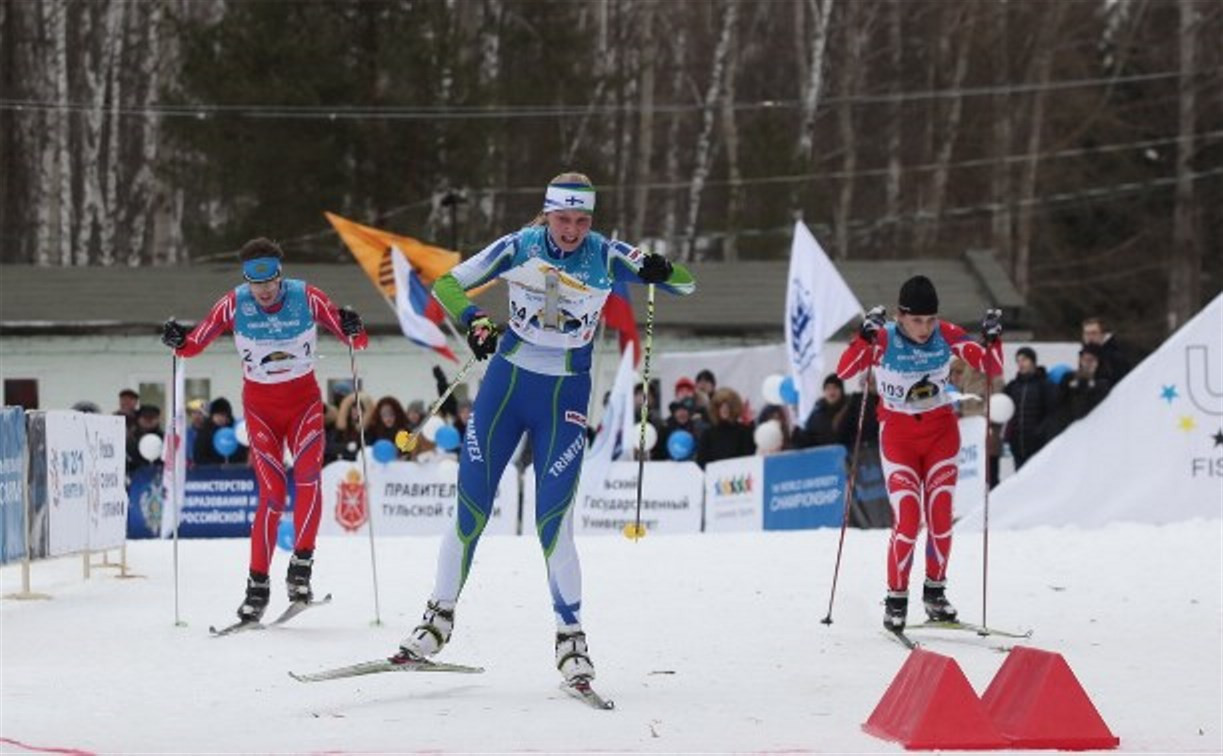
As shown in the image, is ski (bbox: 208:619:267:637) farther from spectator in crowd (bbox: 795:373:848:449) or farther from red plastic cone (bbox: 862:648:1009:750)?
spectator in crowd (bbox: 795:373:848:449)

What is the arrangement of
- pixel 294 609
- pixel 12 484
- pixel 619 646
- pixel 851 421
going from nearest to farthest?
pixel 619 646 → pixel 294 609 → pixel 12 484 → pixel 851 421

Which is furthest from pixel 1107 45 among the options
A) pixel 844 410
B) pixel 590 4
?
pixel 844 410

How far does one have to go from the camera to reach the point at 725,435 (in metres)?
21.1

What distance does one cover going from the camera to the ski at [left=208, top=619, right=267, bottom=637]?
11883 millimetres

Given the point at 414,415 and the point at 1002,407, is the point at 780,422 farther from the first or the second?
the point at 414,415

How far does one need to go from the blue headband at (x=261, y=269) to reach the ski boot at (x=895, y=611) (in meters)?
3.59

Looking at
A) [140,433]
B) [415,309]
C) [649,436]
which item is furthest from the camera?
[415,309]

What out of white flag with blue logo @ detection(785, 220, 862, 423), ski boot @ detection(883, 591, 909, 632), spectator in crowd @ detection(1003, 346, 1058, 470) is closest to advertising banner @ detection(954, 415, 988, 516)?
spectator in crowd @ detection(1003, 346, 1058, 470)

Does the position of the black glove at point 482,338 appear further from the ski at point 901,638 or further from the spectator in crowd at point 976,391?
the spectator in crowd at point 976,391

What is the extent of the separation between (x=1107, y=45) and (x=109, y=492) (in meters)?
39.0

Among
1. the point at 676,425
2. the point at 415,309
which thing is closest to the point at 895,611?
the point at 676,425

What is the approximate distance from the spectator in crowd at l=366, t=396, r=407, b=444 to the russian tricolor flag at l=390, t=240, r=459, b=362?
225cm

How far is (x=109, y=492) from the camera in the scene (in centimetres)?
1595

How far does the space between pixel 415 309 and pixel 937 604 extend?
42.1 ft
